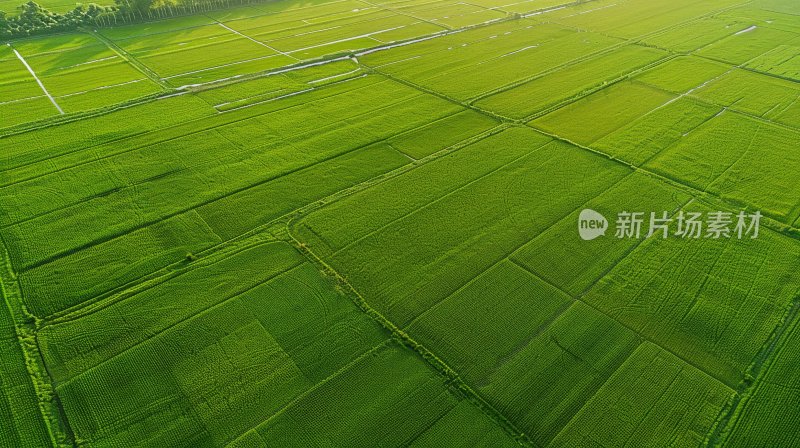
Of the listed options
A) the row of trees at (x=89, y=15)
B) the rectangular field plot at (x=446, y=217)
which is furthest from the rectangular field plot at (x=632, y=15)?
the row of trees at (x=89, y=15)

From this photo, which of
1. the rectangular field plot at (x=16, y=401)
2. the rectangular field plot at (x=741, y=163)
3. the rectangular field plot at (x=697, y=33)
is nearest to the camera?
the rectangular field plot at (x=16, y=401)

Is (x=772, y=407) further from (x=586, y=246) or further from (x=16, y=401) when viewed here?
(x=16, y=401)

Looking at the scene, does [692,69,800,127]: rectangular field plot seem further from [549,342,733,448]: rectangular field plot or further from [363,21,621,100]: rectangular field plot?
[549,342,733,448]: rectangular field plot

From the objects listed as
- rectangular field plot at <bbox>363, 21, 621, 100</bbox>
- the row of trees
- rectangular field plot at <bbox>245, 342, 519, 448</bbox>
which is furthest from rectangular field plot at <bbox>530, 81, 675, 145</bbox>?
the row of trees

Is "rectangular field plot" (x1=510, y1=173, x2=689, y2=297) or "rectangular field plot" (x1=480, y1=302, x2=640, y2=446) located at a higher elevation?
"rectangular field plot" (x1=510, y1=173, x2=689, y2=297)

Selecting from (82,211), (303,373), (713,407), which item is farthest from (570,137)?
(82,211)

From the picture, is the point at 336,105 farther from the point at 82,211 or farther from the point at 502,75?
the point at 82,211

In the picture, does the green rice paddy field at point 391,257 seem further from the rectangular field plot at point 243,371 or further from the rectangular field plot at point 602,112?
the rectangular field plot at point 602,112
